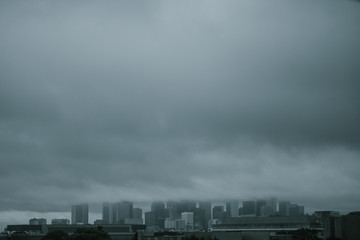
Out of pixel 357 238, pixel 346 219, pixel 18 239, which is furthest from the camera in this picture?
pixel 18 239

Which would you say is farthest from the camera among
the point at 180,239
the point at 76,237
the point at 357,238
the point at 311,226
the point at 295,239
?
the point at 311,226

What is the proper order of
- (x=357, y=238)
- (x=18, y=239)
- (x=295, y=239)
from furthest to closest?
(x=18, y=239) < (x=357, y=238) < (x=295, y=239)

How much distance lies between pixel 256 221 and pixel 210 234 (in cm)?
2633

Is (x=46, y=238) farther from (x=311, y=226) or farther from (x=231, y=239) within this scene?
(x=311, y=226)

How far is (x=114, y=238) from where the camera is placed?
115 m

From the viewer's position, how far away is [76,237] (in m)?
77.6

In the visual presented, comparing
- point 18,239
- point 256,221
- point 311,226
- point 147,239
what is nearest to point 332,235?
point 311,226

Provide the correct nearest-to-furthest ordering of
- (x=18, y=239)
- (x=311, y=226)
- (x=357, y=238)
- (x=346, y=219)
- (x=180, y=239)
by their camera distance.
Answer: (x=357, y=238), (x=346, y=219), (x=180, y=239), (x=18, y=239), (x=311, y=226)

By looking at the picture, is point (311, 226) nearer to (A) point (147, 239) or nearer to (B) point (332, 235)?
(B) point (332, 235)

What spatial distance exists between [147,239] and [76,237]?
34230 millimetres

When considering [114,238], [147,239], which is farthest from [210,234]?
[114,238]

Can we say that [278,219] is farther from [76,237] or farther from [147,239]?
[76,237]

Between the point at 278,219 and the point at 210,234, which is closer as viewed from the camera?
the point at 210,234

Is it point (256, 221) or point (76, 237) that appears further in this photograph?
point (256, 221)
